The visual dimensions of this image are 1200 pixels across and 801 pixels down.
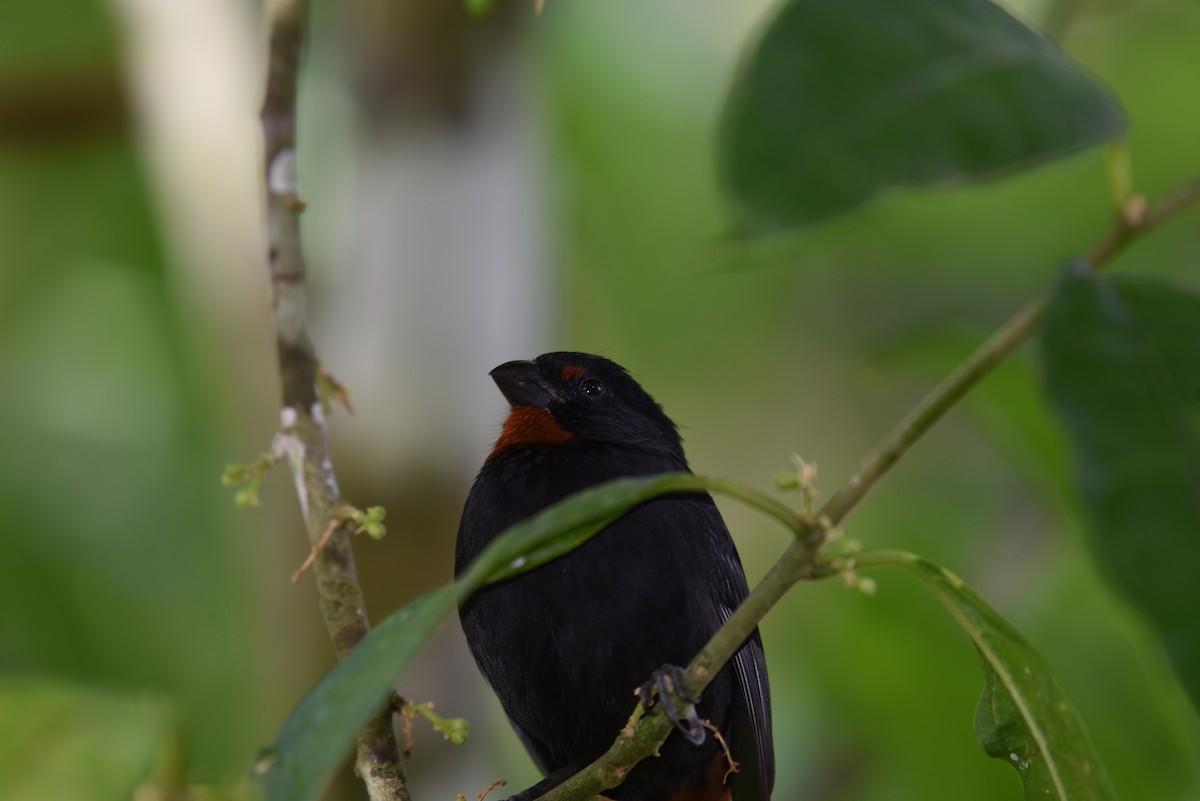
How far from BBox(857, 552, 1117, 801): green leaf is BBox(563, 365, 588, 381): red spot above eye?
170 cm

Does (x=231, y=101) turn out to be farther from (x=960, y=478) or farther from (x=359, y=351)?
(x=960, y=478)

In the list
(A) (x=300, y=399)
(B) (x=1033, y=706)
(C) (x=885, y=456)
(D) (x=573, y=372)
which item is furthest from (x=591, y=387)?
(C) (x=885, y=456)

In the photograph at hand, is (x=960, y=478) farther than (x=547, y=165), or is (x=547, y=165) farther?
(x=960, y=478)

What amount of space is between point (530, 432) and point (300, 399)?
1.07 m

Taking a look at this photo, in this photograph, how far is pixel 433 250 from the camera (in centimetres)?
410

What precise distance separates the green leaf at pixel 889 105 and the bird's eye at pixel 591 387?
72.4 inches

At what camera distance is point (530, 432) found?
3.39 meters

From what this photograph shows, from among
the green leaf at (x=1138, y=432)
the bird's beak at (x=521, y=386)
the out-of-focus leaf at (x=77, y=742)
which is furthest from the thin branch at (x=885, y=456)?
the bird's beak at (x=521, y=386)

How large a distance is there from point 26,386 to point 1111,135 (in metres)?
5.69

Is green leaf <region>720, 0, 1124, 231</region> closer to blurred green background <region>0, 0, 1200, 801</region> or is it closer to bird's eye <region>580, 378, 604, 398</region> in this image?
blurred green background <region>0, 0, 1200, 801</region>

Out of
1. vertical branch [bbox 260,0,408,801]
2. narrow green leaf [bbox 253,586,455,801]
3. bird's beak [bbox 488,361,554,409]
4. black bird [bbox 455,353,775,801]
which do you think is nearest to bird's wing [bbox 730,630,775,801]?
black bird [bbox 455,353,775,801]

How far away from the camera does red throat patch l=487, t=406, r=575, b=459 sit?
3375 mm

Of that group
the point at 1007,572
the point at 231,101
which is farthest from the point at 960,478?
the point at 231,101

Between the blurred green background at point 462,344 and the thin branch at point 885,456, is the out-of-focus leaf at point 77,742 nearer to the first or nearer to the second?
the blurred green background at point 462,344
